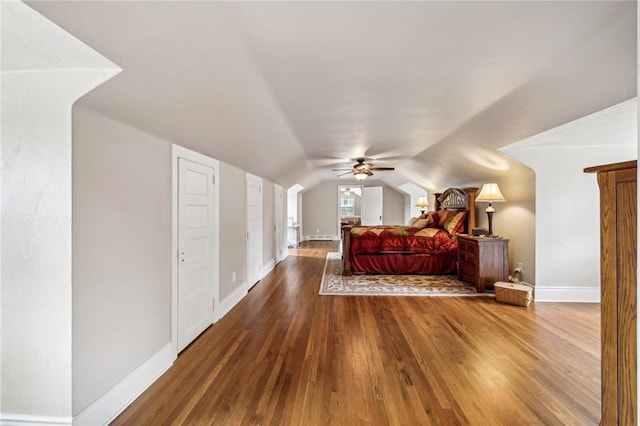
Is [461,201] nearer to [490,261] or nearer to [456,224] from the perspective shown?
[456,224]

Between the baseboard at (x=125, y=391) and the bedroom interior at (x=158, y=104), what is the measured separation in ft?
0.04

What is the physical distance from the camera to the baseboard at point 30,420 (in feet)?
5.09

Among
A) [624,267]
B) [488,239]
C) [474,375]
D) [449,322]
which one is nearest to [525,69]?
[624,267]

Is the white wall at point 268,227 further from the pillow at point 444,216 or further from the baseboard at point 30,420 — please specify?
the baseboard at point 30,420

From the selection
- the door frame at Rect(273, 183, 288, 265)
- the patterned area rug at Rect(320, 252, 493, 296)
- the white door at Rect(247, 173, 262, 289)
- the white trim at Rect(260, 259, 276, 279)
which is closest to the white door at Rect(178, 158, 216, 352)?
the white door at Rect(247, 173, 262, 289)

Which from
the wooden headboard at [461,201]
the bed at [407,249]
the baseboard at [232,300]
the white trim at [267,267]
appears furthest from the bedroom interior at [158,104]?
the white trim at [267,267]

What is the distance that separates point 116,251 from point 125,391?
0.94m

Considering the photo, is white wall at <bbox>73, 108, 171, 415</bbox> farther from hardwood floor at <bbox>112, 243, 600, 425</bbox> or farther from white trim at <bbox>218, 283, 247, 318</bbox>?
white trim at <bbox>218, 283, 247, 318</bbox>

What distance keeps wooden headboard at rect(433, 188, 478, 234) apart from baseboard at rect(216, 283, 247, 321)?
4.28 metres

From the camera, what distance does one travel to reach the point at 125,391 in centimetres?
192

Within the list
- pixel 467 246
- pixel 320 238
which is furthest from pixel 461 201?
pixel 320 238

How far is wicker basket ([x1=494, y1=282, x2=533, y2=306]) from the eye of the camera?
12.2 ft

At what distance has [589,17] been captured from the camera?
1447 mm

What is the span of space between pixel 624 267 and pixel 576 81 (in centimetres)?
158
